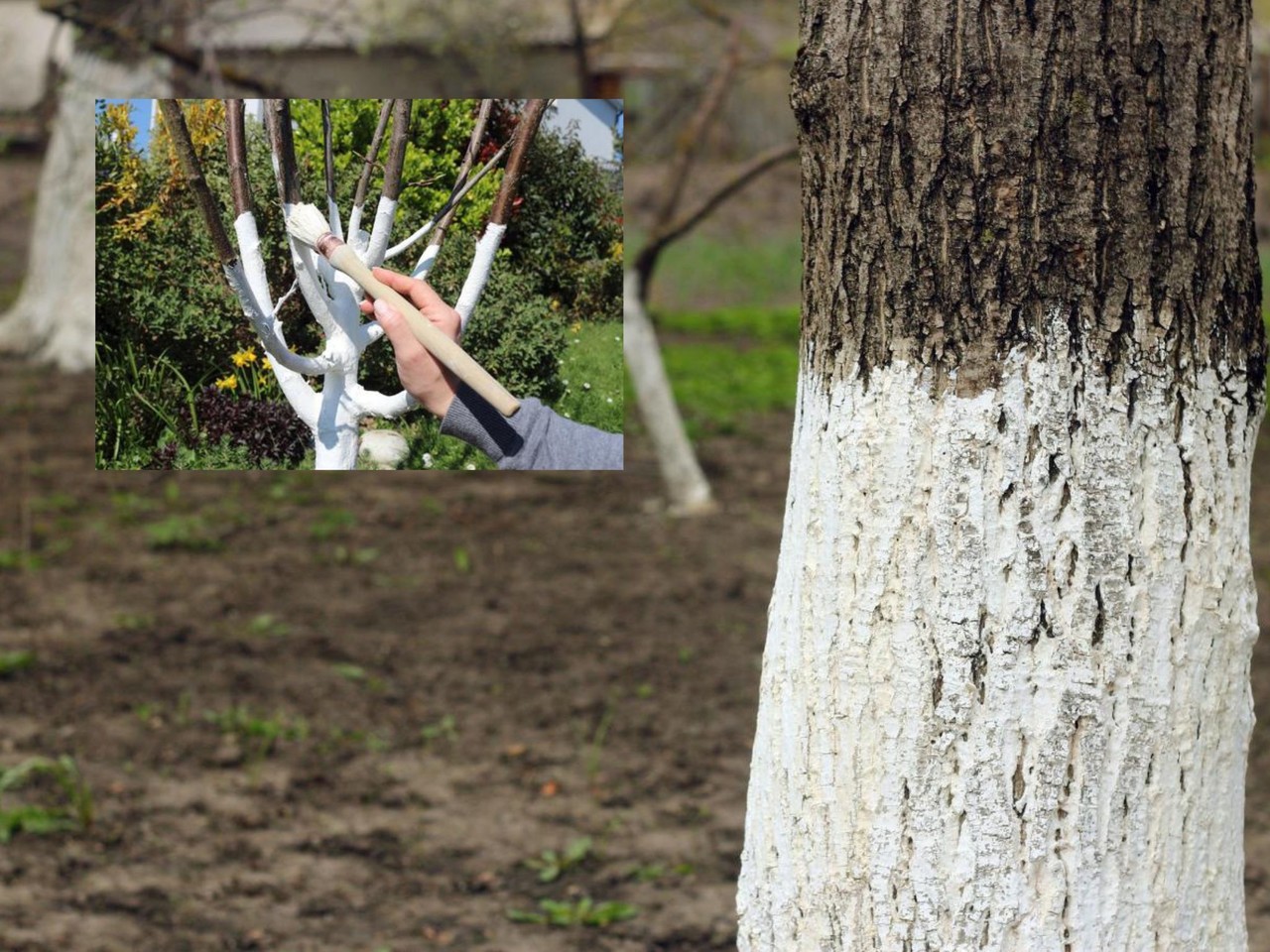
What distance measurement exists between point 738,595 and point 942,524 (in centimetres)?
402

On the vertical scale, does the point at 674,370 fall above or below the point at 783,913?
above

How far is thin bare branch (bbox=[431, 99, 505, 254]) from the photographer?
195 centimetres

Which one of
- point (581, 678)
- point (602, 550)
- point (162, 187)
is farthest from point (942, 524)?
point (602, 550)

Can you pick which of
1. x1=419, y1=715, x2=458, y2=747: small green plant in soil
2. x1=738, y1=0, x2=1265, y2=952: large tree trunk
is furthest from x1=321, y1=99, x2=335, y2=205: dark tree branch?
x1=419, y1=715, x2=458, y2=747: small green plant in soil

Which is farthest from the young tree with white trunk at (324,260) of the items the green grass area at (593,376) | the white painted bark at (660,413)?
the white painted bark at (660,413)

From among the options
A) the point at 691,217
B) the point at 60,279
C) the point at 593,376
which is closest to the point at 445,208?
A: the point at 593,376

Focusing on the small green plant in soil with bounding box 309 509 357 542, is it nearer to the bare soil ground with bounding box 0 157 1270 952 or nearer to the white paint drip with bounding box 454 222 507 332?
the bare soil ground with bounding box 0 157 1270 952

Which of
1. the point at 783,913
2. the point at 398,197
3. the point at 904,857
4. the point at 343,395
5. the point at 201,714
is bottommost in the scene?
the point at 201,714

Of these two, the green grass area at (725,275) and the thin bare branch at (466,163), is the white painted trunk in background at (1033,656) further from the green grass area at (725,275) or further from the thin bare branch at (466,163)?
the green grass area at (725,275)

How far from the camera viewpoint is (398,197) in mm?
1931

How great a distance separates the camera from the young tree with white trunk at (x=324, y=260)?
75.7 inches

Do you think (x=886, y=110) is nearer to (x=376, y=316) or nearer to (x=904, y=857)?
(x=376, y=316)

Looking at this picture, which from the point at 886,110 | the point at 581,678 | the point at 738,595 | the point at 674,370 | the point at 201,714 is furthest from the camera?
the point at 674,370

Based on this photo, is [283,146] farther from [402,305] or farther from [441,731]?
[441,731]
